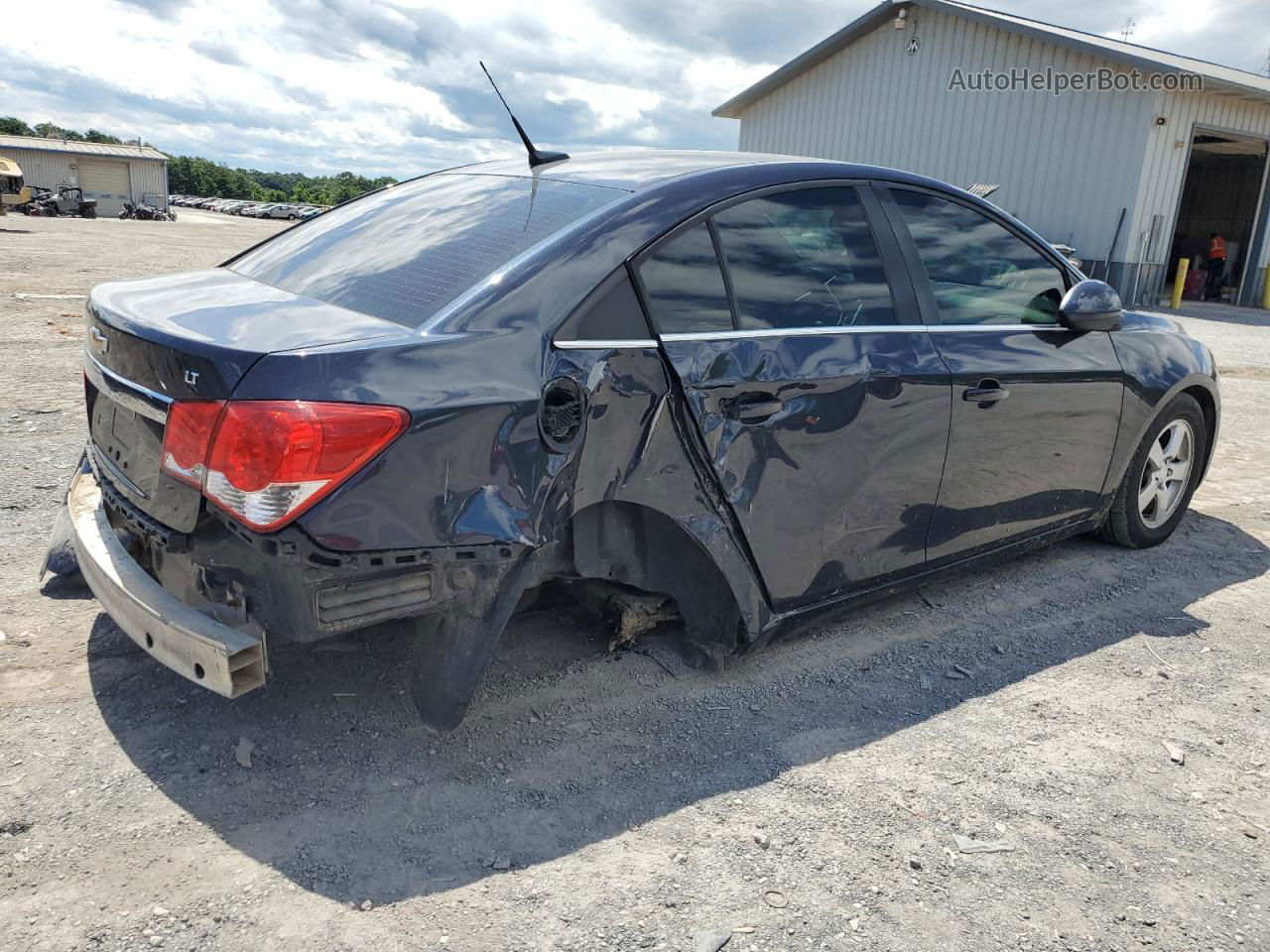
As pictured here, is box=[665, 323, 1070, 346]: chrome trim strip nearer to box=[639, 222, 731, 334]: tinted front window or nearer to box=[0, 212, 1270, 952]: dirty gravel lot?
box=[639, 222, 731, 334]: tinted front window

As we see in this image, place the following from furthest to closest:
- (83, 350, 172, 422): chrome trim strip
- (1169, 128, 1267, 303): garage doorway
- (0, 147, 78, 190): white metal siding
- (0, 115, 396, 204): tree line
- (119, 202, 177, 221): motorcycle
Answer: (0, 115, 396, 204): tree line, (0, 147, 78, 190): white metal siding, (119, 202, 177, 221): motorcycle, (1169, 128, 1267, 303): garage doorway, (83, 350, 172, 422): chrome trim strip

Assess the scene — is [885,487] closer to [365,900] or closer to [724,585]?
[724,585]

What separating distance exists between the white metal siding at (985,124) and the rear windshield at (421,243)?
18.0 metres

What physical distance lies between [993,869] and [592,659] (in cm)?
141

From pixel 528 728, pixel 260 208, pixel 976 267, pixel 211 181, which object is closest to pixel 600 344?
pixel 528 728

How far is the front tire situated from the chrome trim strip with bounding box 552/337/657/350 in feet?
9.05

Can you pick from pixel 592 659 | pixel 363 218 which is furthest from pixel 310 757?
pixel 363 218

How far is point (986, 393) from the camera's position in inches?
136

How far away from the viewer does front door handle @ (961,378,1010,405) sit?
3.40 m

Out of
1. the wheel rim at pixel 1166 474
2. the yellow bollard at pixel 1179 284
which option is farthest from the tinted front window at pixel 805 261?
the yellow bollard at pixel 1179 284

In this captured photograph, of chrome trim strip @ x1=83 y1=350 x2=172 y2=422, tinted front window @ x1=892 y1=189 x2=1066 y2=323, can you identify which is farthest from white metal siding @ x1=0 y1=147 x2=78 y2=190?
tinted front window @ x1=892 y1=189 x2=1066 y2=323

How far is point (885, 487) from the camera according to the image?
3238 mm

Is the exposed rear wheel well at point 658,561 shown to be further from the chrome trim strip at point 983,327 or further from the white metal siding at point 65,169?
the white metal siding at point 65,169

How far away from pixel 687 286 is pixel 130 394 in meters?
1.51
